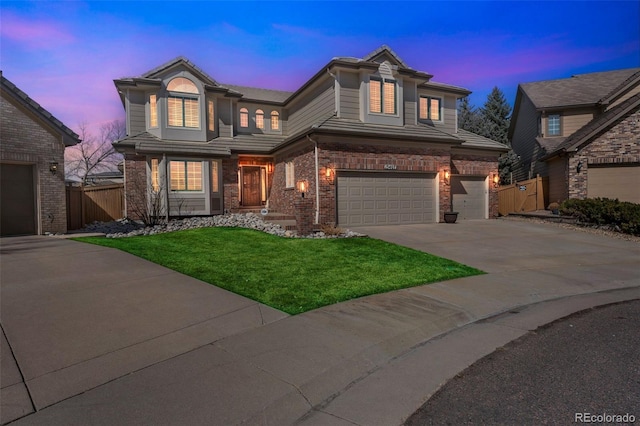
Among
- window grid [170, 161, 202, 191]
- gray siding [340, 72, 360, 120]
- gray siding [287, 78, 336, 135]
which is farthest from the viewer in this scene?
window grid [170, 161, 202, 191]

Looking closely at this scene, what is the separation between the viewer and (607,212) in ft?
47.4

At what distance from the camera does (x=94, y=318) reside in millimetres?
5070

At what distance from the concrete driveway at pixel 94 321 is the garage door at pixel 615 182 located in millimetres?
19651

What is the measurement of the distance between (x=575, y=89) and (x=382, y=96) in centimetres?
1697

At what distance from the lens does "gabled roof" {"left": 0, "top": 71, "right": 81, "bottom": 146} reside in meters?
13.0

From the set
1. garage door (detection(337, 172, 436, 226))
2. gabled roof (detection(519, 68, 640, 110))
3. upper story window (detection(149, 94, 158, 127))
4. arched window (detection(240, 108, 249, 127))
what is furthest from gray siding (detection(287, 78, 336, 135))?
gabled roof (detection(519, 68, 640, 110))

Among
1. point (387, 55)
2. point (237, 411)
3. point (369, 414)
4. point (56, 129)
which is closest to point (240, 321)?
point (237, 411)

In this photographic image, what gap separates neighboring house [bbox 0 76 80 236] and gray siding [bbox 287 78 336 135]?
1065 centimetres

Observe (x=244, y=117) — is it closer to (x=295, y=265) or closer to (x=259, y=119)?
(x=259, y=119)

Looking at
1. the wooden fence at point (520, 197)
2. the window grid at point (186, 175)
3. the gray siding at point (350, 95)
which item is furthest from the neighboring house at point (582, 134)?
the window grid at point (186, 175)

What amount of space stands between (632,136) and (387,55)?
12308 millimetres

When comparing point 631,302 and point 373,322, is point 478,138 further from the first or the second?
point 373,322

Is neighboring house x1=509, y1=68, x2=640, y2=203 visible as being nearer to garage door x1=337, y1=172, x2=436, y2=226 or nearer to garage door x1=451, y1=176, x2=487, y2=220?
garage door x1=451, y1=176, x2=487, y2=220

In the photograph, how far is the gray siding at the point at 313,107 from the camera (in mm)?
17453
